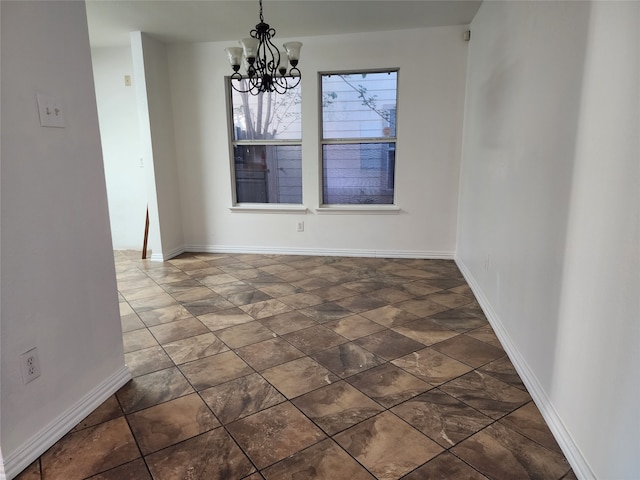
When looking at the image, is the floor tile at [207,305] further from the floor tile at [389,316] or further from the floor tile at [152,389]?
the floor tile at [389,316]

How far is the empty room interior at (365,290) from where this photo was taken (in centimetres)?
135

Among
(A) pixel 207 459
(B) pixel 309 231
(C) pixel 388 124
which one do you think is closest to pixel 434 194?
(C) pixel 388 124

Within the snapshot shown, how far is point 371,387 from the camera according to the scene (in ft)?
6.46

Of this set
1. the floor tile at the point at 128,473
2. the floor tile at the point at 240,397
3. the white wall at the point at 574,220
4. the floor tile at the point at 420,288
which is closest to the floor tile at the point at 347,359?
the floor tile at the point at 240,397

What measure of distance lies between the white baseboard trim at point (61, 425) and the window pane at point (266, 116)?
320cm

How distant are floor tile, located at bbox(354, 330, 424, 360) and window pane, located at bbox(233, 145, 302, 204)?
2469mm

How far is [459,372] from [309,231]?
2.81m

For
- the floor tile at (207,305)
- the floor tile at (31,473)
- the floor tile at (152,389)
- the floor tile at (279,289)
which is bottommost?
the floor tile at (152,389)

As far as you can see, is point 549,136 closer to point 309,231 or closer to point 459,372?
point 459,372

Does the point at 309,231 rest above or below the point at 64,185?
below

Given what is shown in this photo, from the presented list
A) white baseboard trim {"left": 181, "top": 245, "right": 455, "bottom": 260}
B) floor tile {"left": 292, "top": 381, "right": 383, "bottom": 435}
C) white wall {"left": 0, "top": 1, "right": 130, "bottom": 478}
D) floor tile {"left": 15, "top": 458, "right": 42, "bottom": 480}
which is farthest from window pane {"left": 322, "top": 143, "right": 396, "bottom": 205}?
floor tile {"left": 15, "top": 458, "right": 42, "bottom": 480}

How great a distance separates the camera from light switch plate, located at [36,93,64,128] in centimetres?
150

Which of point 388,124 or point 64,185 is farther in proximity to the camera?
Answer: point 388,124

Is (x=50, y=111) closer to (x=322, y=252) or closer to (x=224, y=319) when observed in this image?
(x=224, y=319)
